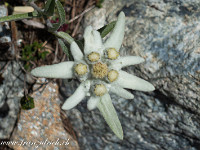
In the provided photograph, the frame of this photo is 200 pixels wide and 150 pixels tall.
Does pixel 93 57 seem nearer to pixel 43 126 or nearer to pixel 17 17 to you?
pixel 17 17

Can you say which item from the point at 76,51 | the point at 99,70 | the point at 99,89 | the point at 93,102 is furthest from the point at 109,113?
the point at 76,51

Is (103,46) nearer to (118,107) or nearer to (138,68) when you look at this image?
(138,68)

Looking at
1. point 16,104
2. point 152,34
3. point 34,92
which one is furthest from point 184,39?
point 16,104

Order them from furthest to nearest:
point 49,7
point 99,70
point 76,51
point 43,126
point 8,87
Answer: point 43,126 < point 8,87 < point 49,7 < point 76,51 < point 99,70

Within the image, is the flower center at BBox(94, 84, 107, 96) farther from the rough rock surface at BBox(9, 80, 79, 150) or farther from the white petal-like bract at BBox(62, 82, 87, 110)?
the rough rock surface at BBox(9, 80, 79, 150)

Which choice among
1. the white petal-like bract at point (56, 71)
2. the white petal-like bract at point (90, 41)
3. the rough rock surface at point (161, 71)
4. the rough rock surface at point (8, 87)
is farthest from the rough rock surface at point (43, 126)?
the white petal-like bract at point (90, 41)

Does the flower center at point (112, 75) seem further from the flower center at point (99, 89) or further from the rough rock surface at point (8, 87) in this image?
the rough rock surface at point (8, 87)

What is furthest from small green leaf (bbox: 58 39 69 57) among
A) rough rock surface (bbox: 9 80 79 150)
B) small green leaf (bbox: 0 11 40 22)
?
rough rock surface (bbox: 9 80 79 150)
